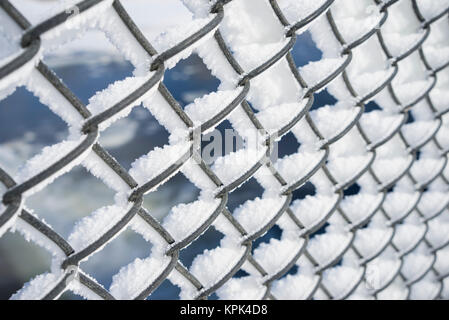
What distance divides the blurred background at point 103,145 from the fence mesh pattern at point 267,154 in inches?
36.4

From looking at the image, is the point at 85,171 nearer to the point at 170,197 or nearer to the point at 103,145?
the point at 103,145

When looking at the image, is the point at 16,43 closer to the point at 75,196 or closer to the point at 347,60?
the point at 347,60

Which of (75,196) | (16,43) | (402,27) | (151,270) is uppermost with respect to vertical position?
(16,43)

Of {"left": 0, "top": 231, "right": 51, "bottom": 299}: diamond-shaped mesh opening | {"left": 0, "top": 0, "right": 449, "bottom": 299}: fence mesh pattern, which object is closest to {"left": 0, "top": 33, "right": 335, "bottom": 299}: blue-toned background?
{"left": 0, "top": 231, "right": 51, "bottom": 299}: diamond-shaped mesh opening

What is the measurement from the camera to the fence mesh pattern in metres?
0.71

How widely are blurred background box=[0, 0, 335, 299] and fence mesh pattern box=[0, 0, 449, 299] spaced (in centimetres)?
92

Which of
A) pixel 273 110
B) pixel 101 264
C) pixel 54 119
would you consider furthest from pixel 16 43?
pixel 54 119

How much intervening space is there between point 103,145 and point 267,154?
256 centimetres

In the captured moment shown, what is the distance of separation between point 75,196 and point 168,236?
7.72 ft

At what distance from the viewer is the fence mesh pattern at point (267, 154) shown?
2.32ft

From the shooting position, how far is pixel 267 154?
3.52 ft
